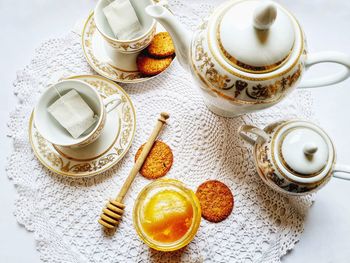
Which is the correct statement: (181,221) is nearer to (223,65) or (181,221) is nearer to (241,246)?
(241,246)

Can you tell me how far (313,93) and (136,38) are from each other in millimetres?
503

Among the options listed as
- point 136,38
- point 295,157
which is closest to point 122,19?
point 136,38

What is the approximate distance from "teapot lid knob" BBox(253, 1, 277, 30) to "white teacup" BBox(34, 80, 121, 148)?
0.43 meters

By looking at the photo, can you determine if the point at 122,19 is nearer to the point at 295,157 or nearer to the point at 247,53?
the point at 247,53

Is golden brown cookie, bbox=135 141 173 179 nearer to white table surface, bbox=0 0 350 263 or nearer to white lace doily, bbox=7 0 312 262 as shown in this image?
white lace doily, bbox=7 0 312 262

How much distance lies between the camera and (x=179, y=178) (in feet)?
3.23

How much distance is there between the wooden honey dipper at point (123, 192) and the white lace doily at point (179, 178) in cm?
3

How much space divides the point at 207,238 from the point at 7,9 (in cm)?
85

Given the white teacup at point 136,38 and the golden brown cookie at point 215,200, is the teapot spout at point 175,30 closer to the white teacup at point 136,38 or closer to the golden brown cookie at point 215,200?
the white teacup at point 136,38

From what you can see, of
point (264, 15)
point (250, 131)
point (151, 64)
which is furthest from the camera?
point (151, 64)

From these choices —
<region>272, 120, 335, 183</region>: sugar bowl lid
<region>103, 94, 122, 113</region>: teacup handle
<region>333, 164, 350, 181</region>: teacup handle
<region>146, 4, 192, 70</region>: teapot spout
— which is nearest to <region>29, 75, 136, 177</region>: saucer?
<region>103, 94, 122, 113</region>: teacup handle

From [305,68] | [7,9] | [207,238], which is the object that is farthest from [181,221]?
[7,9]

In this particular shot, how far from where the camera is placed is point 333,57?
2.45ft

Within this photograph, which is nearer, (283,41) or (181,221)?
(283,41)
